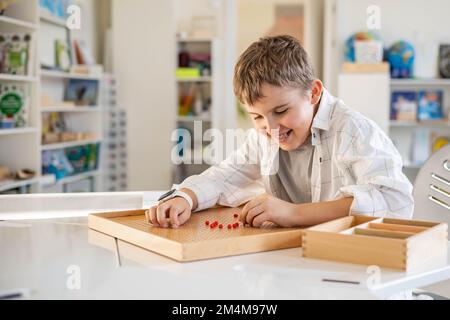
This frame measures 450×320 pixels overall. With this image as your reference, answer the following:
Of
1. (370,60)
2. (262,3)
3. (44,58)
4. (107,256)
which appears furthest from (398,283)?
(262,3)

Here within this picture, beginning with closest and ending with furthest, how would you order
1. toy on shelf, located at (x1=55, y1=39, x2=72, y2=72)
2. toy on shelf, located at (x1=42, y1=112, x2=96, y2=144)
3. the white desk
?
1. the white desk
2. toy on shelf, located at (x1=42, y1=112, x2=96, y2=144)
3. toy on shelf, located at (x1=55, y1=39, x2=72, y2=72)

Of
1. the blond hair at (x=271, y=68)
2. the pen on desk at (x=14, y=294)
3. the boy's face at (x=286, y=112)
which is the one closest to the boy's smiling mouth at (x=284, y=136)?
the boy's face at (x=286, y=112)

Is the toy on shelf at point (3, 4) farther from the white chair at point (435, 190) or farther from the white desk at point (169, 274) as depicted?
the white chair at point (435, 190)

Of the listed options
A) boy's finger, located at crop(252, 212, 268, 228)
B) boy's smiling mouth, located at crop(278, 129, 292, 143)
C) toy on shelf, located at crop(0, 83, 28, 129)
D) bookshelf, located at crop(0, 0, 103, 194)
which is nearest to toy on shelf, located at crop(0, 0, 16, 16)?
bookshelf, located at crop(0, 0, 103, 194)

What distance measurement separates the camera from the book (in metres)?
5.62

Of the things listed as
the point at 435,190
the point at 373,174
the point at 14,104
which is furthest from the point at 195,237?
the point at 14,104

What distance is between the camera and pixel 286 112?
1449 mm

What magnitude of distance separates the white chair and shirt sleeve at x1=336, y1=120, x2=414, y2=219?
27 cm

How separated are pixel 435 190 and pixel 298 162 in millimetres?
377

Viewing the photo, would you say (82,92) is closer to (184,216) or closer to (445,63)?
(445,63)

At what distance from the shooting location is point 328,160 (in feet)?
5.04

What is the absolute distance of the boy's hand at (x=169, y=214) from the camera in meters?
1.29

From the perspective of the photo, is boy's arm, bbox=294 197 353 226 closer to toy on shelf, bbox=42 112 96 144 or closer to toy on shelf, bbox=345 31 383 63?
toy on shelf, bbox=42 112 96 144
